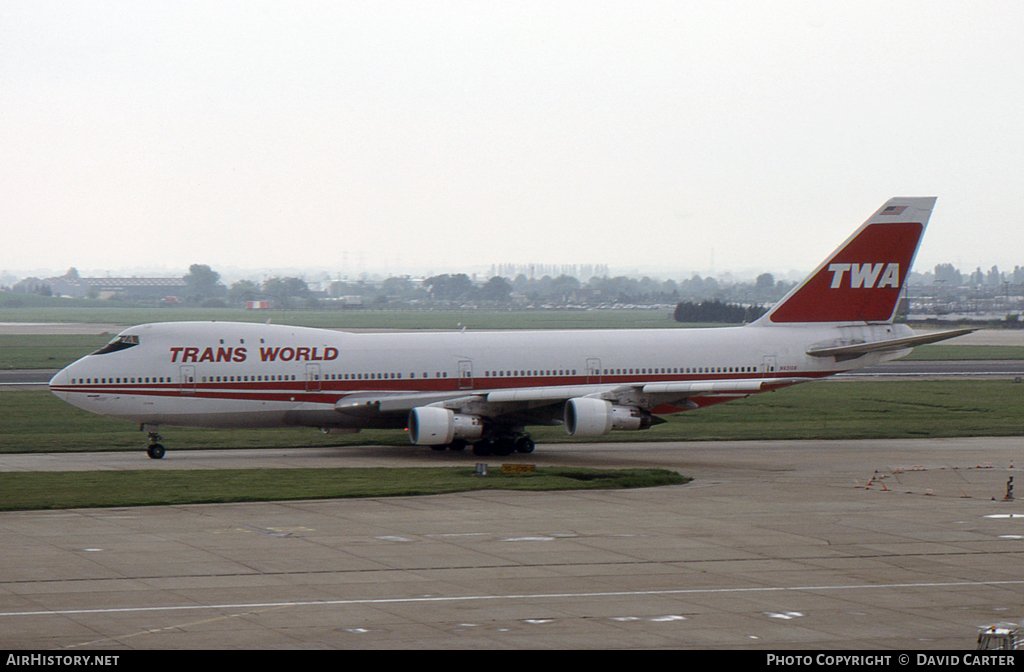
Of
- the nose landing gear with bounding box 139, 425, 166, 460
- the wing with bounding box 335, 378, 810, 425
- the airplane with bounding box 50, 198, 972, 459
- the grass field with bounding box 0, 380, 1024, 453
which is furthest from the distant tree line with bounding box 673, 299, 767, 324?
the nose landing gear with bounding box 139, 425, 166, 460

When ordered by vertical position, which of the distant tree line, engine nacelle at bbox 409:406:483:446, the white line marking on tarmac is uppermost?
the distant tree line

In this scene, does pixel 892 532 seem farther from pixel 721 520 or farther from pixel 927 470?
pixel 927 470

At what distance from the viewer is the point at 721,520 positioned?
26.4 metres

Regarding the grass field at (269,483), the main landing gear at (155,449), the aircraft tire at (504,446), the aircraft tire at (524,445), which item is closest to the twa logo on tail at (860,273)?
the aircraft tire at (524,445)

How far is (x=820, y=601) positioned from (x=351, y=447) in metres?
26.8

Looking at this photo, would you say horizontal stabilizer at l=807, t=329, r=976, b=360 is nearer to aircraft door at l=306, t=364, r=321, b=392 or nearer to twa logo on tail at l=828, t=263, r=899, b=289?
twa logo on tail at l=828, t=263, r=899, b=289

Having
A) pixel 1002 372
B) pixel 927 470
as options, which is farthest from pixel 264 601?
pixel 1002 372

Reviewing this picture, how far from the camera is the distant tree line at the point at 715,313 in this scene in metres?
140

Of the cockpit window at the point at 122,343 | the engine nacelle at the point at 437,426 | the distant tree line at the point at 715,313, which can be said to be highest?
the distant tree line at the point at 715,313

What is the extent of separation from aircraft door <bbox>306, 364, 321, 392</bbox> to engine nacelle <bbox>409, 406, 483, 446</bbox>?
3.57 meters

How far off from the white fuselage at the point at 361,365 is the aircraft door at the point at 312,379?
0.11ft

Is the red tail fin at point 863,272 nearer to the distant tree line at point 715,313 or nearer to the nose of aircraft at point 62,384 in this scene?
the nose of aircraft at point 62,384

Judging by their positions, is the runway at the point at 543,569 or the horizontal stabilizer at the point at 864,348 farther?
the horizontal stabilizer at the point at 864,348

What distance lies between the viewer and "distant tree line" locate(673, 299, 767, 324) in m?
140
